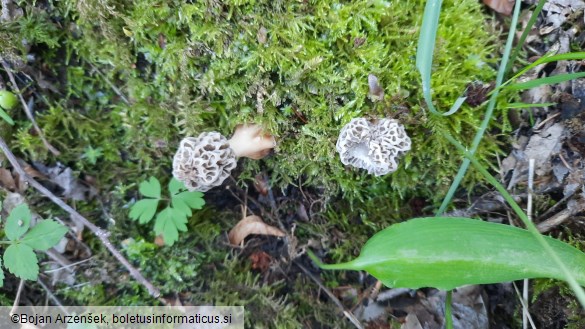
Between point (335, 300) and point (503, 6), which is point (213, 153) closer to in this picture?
point (335, 300)

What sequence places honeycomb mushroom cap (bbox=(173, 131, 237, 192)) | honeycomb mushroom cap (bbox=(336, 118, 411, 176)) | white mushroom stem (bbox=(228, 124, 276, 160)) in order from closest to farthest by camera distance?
honeycomb mushroom cap (bbox=(336, 118, 411, 176))
honeycomb mushroom cap (bbox=(173, 131, 237, 192))
white mushroom stem (bbox=(228, 124, 276, 160))

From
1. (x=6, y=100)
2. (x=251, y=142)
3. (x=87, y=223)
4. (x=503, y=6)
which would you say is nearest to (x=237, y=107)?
(x=251, y=142)

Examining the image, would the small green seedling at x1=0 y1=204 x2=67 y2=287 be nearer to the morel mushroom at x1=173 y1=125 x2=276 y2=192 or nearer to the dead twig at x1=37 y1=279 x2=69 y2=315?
the dead twig at x1=37 y1=279 x2=69 y2=315

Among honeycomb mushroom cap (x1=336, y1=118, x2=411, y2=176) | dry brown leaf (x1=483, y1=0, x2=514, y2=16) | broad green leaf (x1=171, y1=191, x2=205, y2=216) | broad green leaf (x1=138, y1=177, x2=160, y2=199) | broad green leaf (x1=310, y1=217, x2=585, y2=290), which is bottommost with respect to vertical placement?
broad green leaf (x1=171, y1=191, x2=205, y2=216)

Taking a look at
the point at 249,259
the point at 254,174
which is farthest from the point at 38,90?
the point at 249,259

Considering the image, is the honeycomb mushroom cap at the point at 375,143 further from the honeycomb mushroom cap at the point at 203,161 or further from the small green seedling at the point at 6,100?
the small green seedling at the point at 6,100

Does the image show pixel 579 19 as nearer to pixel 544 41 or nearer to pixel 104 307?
pixel 544 41

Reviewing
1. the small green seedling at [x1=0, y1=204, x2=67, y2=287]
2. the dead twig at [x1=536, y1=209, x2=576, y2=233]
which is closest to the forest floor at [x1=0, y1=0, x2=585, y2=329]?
the dead twig at [x1=536, y1=209, x2=576, y2=233]

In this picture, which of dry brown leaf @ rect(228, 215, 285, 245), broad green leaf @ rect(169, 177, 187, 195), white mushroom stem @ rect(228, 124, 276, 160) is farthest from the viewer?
dry brown leaf @ rect(228, 215, 285, 245)
